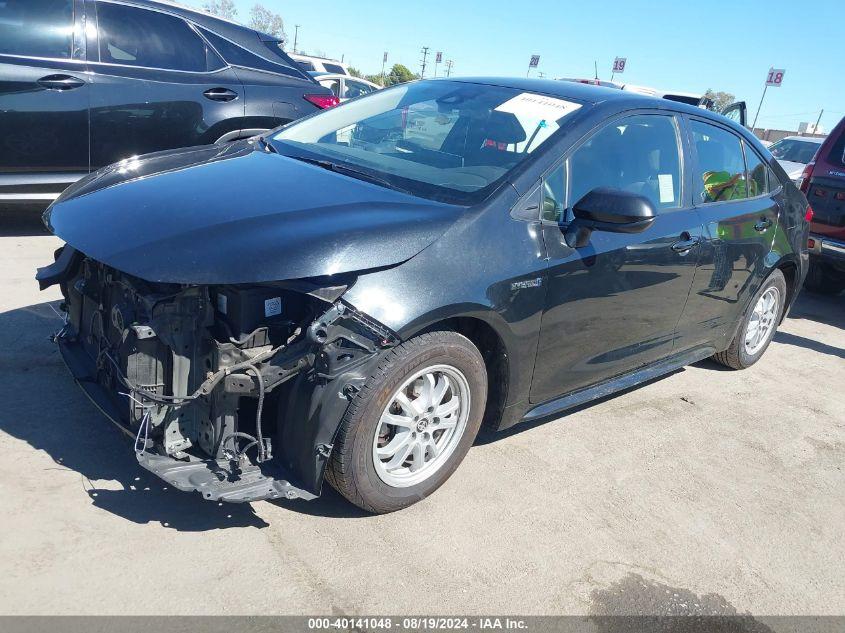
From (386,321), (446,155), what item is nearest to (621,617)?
(386,321)

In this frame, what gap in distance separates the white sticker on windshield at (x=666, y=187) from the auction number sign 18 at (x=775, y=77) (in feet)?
69.2

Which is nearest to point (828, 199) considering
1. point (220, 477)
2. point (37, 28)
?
point (220, 477)

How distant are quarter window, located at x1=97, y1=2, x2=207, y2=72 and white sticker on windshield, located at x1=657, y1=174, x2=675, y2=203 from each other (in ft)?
13.6

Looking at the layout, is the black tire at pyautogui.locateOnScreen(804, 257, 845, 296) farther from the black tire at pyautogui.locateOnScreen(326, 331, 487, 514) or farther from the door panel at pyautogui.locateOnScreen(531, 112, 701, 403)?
the black tire at pyautogui.locateOnScreen(326, 331, 487, 514)

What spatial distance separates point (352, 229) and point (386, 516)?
1.18m

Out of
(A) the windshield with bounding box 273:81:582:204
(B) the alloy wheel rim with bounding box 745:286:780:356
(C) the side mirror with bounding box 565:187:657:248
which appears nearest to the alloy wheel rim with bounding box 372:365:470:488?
(A) the windshield with bounding box 273:81:582:204

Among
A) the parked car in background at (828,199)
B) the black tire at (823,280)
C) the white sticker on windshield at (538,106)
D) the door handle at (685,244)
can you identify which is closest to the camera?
the white sticker on windshield at (538,106)

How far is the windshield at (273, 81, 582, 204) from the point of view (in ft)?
10.7

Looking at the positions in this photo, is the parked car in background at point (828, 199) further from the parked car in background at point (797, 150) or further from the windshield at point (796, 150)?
the windshield at point (796, 150)

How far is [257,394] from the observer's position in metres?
2.53

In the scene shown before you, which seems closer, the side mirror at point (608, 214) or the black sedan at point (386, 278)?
the black sedan at point (386, 278)

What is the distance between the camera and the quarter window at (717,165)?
418 cm

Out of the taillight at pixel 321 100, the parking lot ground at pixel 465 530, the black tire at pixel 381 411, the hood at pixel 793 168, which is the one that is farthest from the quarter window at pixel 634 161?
the hood at pixel 793 168

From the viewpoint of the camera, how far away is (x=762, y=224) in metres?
4.70
